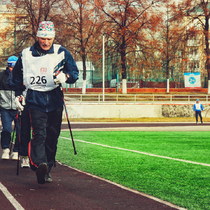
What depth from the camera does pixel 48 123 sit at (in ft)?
17.9

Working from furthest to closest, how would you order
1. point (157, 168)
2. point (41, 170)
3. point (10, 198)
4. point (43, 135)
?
1. point (157, 168)
2. point (43, 135)
3. point (41, 170)
4. point (10, 198)

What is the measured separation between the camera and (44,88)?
5.32 metres

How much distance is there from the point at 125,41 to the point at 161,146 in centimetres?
3045

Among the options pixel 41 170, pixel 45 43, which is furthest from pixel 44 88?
pixel 41 170

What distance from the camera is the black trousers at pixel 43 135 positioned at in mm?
5223

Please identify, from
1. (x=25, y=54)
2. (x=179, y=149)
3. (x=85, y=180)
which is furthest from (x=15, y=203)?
(x=179, y=149)

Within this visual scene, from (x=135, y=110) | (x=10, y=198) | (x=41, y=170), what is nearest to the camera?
(x=10, y=198)

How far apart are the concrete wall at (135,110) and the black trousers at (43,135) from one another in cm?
2206

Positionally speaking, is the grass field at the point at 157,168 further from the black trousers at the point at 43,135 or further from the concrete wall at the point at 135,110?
the concrete wall at the point at 135,110

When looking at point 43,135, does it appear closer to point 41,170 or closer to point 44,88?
point 41,170

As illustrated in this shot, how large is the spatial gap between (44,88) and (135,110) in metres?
23.3

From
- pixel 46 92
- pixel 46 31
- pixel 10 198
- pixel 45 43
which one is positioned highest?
pixel 46 31

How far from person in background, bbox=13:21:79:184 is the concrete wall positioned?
72.5 ft

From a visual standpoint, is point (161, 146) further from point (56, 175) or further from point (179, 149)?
point (56, 175)
